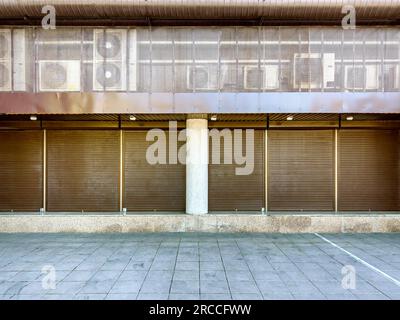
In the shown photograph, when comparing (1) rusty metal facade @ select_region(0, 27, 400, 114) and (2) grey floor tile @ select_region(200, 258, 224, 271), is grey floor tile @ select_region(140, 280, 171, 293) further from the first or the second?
(1) rusty metal facade @ select_region(0, 27, 400, 114)

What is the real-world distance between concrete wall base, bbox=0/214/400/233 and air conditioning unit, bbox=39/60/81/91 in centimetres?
501

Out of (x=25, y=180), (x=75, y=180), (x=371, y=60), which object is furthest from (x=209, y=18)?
(x=25, y=180)

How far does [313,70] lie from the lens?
1016 centimetres

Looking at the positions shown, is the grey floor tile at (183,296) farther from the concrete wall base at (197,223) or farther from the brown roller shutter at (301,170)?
the brown roller shutter at (301,170)

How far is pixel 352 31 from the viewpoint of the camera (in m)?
10.3

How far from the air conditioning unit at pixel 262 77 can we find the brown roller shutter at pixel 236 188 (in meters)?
2.27

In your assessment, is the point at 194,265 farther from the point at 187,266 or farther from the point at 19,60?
the point at 19,60

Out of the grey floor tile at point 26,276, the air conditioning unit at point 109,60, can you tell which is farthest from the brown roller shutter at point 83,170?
the grey floor tile at point 26,276

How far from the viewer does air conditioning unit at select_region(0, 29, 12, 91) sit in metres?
10.1

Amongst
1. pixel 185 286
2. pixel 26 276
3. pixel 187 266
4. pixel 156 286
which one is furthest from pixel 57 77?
pixel 185 286

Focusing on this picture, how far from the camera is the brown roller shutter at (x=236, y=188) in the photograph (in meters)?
11.8

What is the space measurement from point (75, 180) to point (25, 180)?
7.25ft

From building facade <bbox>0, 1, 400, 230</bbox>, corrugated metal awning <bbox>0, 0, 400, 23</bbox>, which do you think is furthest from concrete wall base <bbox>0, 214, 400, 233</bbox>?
corrugated metal awning <bbox>0, 0, 400, 23</bbox>

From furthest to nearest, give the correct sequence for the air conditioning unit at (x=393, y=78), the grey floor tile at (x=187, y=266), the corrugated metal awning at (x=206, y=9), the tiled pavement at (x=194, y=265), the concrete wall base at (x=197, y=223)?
1. the concrete wall base at (x=197, y=223)
2. the air conditioning unit at (x=393, y=78)
3. the corrugated metal awning at (x=206, y=9)
4. the grey floor tile at (x=187, y=266)
5. the tiled pavement at (x=194, y=265)
